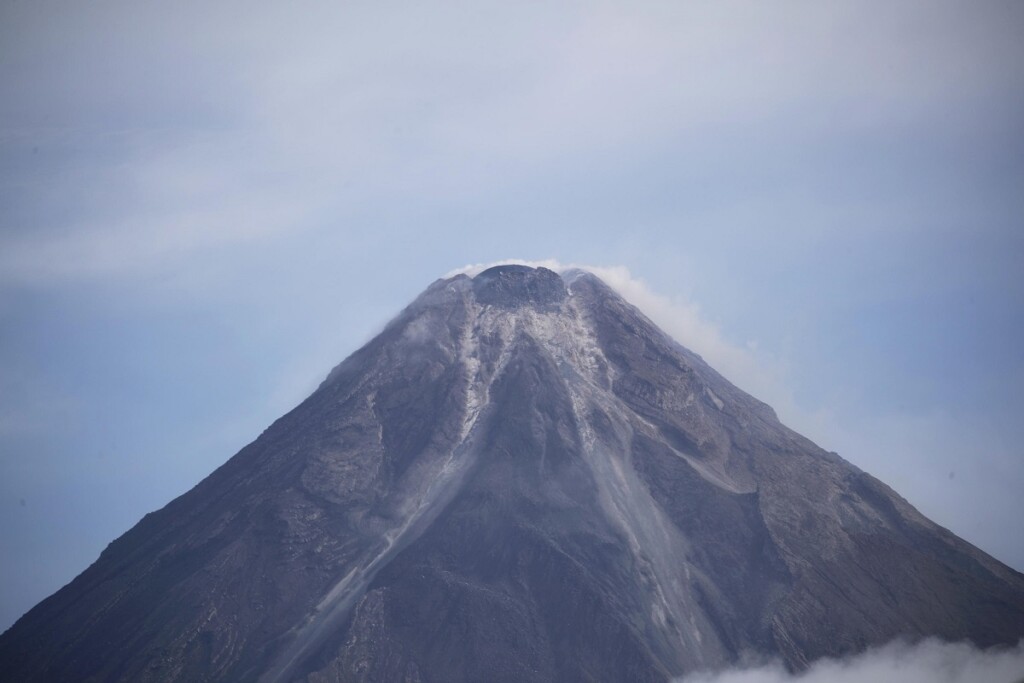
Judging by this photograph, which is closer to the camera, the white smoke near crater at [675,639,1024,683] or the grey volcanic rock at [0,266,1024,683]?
the white smoke near crater at [675,639,1024,683]

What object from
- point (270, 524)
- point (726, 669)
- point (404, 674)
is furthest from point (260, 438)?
point (726, 669)

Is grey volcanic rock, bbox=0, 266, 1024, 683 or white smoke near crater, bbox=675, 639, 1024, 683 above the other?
grey volcanic rock, bbox=0, 266, 1024, 683

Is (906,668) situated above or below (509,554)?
below

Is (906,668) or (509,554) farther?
(509,554)

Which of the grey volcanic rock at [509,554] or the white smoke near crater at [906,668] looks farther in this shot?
the grey volcanic rock at [509,554]

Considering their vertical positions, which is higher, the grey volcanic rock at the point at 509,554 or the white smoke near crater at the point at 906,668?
the grey volcanic rock at the point at 509,554
